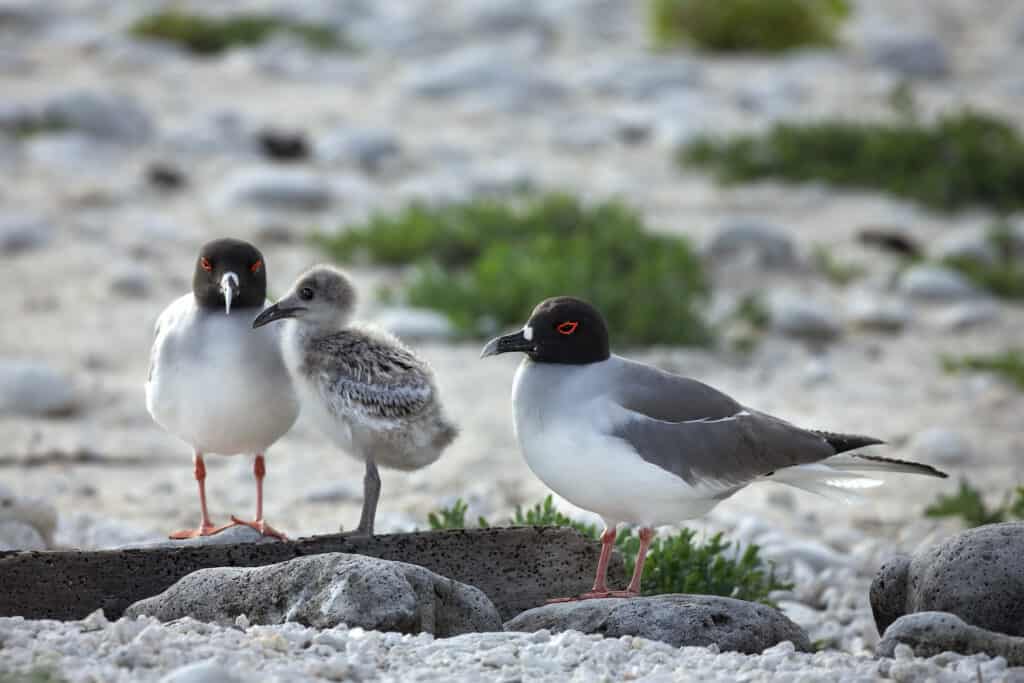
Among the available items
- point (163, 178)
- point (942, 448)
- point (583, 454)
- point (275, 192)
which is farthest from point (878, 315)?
point (583, 454)

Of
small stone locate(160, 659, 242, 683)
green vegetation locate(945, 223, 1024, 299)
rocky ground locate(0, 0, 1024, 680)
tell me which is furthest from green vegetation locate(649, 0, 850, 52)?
small stone locate(160, 659, 242, 683)

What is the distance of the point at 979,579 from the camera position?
16.1 ft

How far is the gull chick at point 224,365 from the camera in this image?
5078mm

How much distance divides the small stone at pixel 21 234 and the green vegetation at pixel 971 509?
23.4ft

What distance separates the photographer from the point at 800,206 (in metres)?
14.1

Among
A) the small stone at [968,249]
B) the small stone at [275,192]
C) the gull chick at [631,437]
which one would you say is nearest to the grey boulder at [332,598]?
the gull chick at [631,437]

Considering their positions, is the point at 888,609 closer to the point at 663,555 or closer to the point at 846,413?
the point at 663,555

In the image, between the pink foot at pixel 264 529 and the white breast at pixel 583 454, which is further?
the pink foot at pixel 264 529

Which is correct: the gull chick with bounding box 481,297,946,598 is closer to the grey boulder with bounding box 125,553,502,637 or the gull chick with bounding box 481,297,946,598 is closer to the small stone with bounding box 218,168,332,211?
the grey boulder with bounding box 125,553,502,637

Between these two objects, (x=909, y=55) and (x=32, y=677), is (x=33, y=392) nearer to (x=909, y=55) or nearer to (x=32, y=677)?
(x=32, y=677)

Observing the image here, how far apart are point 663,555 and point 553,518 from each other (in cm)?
48

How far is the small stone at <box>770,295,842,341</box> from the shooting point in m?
11.0

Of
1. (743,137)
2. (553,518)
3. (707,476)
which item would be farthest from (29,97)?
(707,476)

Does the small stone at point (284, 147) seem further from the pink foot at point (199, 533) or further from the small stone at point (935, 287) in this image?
the pink foot at point (199, 533)
